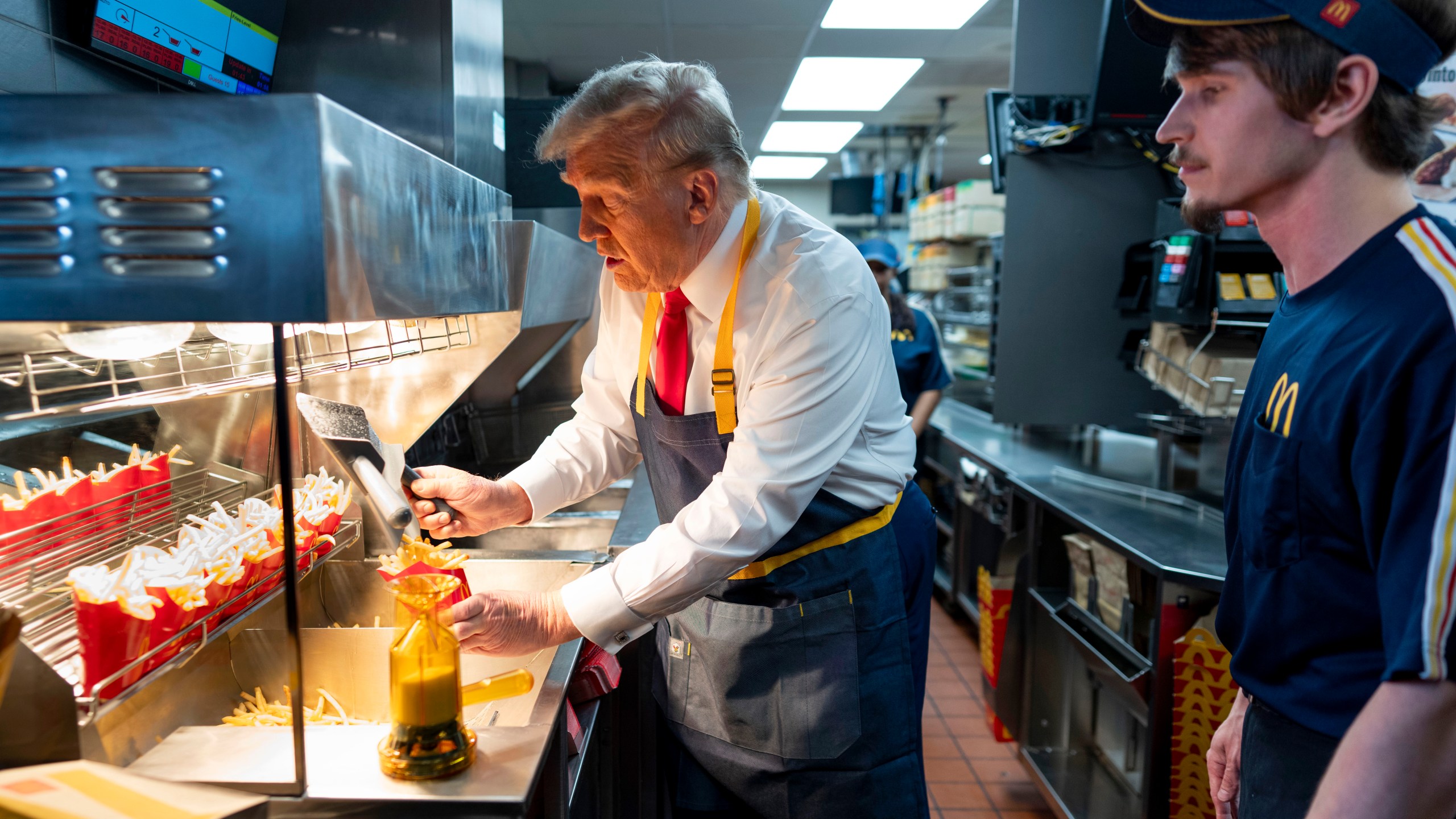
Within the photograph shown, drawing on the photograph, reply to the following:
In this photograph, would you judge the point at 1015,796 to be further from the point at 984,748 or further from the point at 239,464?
the point at 239,464

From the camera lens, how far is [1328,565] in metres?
0.93

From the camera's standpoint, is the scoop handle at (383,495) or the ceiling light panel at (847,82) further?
the ceiling light panel at (847,82)

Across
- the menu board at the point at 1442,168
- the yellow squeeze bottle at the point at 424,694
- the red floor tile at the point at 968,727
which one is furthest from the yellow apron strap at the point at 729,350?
the red floor tile at the point at 968,727

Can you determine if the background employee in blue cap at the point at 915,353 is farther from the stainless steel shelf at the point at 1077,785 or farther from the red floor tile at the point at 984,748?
the stainless steel shelf at the point at 1077,785

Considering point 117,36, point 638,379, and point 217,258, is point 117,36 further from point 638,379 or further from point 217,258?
point 638,379

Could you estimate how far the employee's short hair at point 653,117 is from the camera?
1.25 meters

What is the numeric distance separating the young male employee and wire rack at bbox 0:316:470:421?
45.5 inches

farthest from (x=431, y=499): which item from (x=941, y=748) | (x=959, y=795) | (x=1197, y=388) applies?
(x=941, y=748)

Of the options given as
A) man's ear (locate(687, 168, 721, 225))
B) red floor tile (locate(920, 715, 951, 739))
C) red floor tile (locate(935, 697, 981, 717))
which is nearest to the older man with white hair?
man's ear (locate(687, 168, 721, 225))

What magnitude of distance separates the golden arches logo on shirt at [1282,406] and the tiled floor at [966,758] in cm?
219

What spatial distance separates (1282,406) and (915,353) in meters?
3.05

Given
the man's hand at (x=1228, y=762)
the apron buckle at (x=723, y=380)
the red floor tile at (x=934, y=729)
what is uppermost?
the apron buckle at (x=723, y=380)

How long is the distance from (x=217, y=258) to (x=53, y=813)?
1.41 ft

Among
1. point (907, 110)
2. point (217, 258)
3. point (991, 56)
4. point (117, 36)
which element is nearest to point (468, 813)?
point (217, 258)
